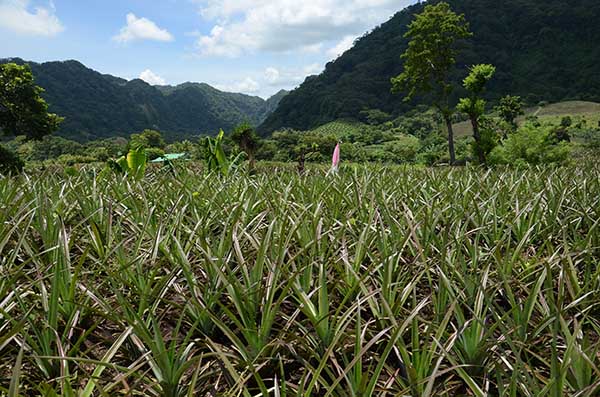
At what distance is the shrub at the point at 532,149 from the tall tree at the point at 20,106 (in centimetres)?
2429

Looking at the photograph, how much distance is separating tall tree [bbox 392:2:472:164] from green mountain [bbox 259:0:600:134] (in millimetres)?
74740

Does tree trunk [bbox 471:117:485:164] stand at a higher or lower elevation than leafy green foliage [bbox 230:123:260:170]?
lower

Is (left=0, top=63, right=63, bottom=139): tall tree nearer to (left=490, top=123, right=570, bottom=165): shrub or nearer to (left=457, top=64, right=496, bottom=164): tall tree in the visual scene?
(left=457, top=64, right=496, bottom=164): tall tree

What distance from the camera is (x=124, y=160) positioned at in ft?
13.7

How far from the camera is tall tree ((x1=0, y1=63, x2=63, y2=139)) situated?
21.3 metres

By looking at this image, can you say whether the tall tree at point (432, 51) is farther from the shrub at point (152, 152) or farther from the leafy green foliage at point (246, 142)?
the shrub at point (152, 152)

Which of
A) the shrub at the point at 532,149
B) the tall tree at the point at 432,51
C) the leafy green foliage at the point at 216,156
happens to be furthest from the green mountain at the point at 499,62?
the leafy green foliage at the point at 216,156

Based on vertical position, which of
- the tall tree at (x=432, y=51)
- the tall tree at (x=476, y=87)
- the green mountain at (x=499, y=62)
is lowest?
the tall tree at (x=476, y=87)

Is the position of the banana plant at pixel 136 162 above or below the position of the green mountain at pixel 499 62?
below

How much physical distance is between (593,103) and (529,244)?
337 ft

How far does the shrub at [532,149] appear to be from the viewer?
1883cm

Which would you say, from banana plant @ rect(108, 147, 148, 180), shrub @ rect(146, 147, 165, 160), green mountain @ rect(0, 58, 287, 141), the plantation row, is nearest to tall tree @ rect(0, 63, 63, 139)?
shrub @ rect(146, 147, 165, 160)

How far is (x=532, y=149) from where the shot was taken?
19.2m

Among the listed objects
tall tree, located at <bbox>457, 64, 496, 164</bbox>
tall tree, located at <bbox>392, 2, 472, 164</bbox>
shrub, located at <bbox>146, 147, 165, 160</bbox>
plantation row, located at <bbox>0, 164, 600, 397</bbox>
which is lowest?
plantation row, located at <bbox>0, 164, 600, 397</bbox>
